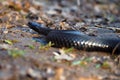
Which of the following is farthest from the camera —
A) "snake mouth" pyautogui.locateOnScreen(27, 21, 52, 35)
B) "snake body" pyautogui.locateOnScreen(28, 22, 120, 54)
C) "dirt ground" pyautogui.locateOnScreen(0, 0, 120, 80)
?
"snake mouth" pyautogui.locateOnScreen(27, 21, 52, 35)

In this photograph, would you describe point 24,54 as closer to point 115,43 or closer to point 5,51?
point 5,51

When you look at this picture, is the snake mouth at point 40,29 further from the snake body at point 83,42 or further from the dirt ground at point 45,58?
the snake body at point 83,42

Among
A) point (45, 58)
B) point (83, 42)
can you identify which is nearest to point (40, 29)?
point (83, 42)

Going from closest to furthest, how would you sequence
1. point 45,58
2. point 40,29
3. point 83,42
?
point 45,58 < point 83,42 < point 40,29

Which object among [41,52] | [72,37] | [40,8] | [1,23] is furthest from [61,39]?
[40,8]

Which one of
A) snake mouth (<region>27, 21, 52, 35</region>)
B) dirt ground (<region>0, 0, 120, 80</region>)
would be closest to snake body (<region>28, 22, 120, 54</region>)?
dirt ground (<region>0, 0, 120, 80</region>)

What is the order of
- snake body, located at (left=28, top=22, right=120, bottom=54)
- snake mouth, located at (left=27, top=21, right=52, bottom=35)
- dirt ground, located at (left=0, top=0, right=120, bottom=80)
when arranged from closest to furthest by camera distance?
dirt ground, located at (left=0, top=0, right=120, bottom=80) → snake body, located at (left=28, top=22, right=120, bottom=54) → snake mouth, located at (left=27, top=21, right=52, bottom=35)

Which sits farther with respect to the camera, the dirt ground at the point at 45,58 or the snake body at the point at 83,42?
the snake body at the point at 83,42

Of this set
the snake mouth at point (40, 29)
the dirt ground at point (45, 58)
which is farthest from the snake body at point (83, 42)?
the snake mouth at point (40, 29)

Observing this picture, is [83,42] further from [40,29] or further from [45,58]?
[40,29]

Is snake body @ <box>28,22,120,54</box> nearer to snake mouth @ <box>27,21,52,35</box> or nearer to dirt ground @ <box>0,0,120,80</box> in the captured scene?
dirt ground @ <box>0,0,120,80</box>

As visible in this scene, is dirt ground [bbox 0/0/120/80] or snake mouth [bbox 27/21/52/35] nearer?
dirt ground [bbox 0/0/120/80]
